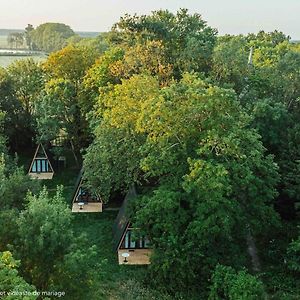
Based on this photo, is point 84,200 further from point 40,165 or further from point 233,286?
point 233,286

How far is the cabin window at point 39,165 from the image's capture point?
27781 millimetres

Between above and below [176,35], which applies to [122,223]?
below

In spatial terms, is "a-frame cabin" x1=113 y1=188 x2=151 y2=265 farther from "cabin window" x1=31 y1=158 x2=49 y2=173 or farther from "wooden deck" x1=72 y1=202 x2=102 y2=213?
"cabin window" x1=31 y1=158 x2=49 y2=173

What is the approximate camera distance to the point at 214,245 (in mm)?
16016

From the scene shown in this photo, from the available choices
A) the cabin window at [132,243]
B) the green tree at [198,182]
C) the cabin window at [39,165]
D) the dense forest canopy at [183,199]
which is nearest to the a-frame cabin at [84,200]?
the dense forest canopy at [183,199]

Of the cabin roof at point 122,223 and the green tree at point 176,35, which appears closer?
the cabin roof at point 122,223

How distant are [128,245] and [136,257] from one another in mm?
669

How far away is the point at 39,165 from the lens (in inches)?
1096

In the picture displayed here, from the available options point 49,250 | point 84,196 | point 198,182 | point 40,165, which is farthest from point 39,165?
point 49,250

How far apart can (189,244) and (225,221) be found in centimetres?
157

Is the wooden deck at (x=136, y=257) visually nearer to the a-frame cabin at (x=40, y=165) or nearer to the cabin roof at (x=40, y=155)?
the a-frame cabin at (x=40, y=165)

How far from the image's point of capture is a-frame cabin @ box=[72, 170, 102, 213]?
76.0 ft

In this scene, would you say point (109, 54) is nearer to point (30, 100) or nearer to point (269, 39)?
point (30, 100)

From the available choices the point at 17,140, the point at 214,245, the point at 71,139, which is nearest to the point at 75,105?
the point at 71,139
